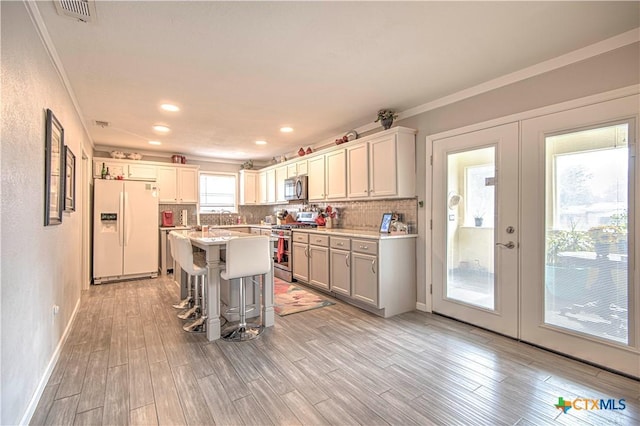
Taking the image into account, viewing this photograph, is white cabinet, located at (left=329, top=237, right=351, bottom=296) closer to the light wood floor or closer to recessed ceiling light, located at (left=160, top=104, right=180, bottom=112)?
the light wood floor

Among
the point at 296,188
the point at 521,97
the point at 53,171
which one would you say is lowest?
the point at 53,171

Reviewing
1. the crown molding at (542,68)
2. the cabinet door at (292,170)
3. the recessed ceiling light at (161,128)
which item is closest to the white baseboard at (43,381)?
the recessed ceiling light at (161,128)

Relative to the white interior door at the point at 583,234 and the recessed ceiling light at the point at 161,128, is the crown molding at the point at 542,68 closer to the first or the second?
the white interior door at the point at 583,234

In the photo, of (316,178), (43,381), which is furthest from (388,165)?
(43,381)

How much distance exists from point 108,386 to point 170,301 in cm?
204

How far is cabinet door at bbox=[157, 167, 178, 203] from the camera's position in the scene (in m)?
6.05

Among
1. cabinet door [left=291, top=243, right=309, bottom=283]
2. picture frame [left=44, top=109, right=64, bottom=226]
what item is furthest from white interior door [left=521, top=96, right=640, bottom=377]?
picture frame [left=44, top=109, right=64, bottom=226]

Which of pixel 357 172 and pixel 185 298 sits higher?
pixel 357 172

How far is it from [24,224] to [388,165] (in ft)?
10.7

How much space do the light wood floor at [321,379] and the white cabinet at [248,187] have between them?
4079 millimetres

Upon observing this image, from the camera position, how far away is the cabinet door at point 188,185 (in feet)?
20.5

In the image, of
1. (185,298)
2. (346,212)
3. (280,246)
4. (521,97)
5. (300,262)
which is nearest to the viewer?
(521,97)

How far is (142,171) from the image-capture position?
589 centimetres

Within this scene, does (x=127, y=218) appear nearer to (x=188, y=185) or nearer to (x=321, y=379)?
(x=188, y=185)
